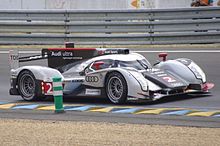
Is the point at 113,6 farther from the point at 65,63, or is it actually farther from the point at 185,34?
the point at 65,63

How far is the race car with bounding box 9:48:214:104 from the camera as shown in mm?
11609

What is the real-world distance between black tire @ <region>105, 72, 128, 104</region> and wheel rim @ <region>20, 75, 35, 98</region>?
182 centimetres

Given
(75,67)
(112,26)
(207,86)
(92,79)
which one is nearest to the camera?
(92,79)

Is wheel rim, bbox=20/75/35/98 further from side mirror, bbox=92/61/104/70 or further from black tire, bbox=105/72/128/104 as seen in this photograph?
black tire, bbox=105/72/128/104

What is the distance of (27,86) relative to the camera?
42.3 feet

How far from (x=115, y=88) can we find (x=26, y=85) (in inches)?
84.9

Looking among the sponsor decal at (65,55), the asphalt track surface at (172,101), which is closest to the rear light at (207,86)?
the asphalt track surface at (172,101)

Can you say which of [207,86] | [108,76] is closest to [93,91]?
[108,76]

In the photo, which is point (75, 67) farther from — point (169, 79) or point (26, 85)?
point (169, 79)

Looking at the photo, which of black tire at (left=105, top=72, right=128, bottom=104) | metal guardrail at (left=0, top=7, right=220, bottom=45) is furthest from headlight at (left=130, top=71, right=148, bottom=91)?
metal guardrail at (left=0, top=7, right=220, bottom=45)

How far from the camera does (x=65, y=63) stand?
1309 cm

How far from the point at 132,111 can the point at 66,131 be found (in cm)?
213

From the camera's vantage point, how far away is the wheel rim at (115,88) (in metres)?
11.7

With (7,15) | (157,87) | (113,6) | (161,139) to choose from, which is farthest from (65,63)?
(113,6)
